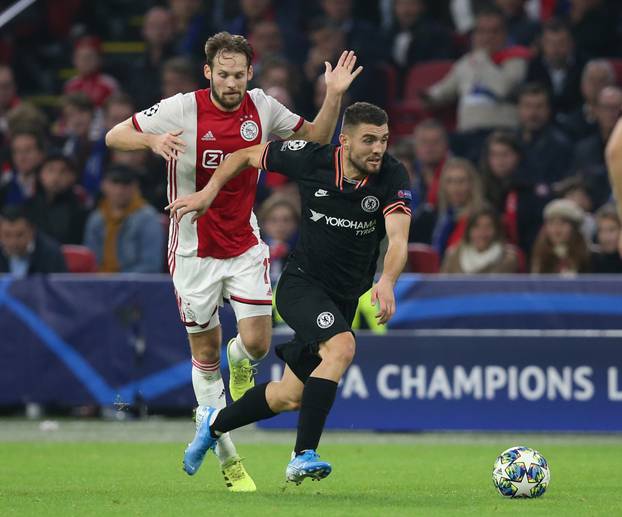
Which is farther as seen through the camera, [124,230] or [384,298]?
[124,230]

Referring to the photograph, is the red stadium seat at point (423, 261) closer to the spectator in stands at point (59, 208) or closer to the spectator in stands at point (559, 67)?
the spectator in stands at point (559, 67)

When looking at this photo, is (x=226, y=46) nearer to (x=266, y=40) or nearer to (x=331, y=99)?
(x=331, y=99)

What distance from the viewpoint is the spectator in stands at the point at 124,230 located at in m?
14.4

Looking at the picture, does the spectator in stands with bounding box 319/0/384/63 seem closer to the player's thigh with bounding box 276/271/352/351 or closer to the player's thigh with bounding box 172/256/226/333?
the player's thigh with bounding box 172/256/226/333

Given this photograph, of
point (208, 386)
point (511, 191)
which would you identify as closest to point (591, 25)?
point (511, 191)

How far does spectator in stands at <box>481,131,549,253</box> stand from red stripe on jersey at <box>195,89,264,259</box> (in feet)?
18.9

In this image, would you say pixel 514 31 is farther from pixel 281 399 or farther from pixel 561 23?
pixel 281 399

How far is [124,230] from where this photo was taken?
47.7 ft

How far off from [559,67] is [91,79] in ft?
19.1

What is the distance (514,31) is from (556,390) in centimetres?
617

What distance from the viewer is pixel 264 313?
898 cm

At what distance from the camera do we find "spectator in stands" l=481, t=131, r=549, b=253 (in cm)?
1445

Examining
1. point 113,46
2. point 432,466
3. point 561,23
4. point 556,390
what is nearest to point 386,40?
point 561,23

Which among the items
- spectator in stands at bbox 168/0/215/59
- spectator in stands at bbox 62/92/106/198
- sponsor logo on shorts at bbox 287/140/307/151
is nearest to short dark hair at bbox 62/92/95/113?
spectator in stands at bbox 62/92/106/198
